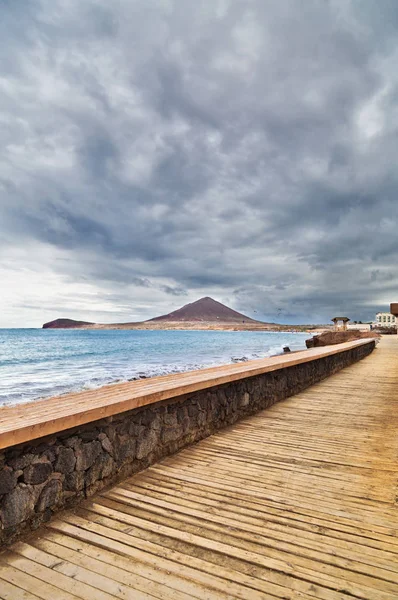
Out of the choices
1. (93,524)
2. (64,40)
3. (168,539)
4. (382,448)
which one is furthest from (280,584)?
(64,40)

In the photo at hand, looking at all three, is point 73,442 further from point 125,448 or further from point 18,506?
point 125,448

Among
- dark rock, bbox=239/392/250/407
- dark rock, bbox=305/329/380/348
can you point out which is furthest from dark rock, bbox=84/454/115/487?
dark rock, bbox=305/329/380/348

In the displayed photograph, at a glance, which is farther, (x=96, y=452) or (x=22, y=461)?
(x=96, y=452)

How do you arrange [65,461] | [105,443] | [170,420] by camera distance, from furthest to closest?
1. [170,420]
2. [105,443]
3. [65,461]

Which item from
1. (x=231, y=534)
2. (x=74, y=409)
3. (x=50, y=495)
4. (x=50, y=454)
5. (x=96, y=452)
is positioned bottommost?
(x=231, y=534)

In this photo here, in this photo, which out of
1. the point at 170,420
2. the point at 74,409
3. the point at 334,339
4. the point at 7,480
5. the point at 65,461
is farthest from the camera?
the point at 334,339

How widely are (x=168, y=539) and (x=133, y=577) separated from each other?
357mm

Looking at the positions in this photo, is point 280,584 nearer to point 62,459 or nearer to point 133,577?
point 133,577

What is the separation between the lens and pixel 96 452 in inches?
106

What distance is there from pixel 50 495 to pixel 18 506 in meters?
0.24

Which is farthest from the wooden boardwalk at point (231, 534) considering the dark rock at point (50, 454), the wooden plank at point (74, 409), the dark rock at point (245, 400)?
the dark rock at point (245, 400)

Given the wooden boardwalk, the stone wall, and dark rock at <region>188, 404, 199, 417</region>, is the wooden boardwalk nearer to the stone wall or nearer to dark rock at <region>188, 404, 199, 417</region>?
the stone wall

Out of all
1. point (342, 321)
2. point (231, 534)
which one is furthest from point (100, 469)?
point (342, 321)

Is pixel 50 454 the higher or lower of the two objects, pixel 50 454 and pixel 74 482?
the higher
